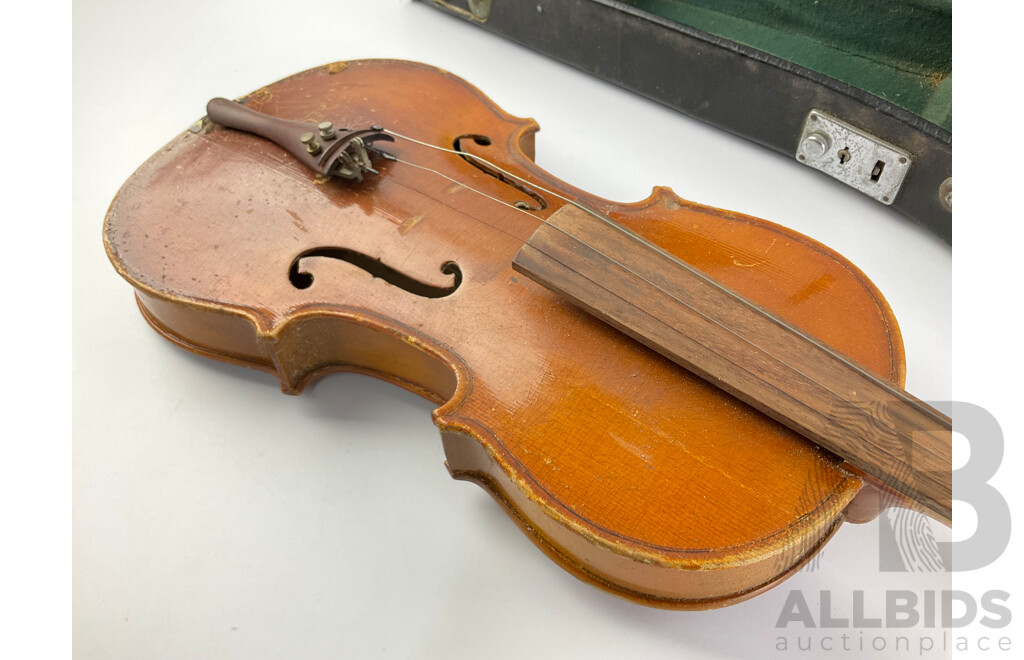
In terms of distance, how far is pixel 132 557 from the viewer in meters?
1.71

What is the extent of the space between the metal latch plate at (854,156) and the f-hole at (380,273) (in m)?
1.14

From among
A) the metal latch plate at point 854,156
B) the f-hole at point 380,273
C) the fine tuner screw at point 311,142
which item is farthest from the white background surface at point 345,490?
the fine tuner screw at point 311,142

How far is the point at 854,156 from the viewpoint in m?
2.09

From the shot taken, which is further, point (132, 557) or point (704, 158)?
point (704, 158)

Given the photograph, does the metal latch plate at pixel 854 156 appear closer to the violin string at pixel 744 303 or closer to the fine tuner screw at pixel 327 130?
the violin string at pixel 744 303

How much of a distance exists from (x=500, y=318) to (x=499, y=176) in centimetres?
46

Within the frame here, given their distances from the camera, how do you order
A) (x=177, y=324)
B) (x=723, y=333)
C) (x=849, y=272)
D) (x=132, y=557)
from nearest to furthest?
(x=723, y=333) < (x=849, y=272) < (x=132, y=557) < (x=177, y=324)

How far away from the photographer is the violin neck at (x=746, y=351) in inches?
50.4

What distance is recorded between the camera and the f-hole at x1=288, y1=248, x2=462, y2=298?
1.66m

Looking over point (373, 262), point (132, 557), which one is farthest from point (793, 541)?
point (132, 557)

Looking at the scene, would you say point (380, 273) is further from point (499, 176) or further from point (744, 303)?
point (744, 303)

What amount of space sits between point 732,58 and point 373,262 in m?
1.17

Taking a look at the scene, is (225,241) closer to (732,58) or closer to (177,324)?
(177,324)

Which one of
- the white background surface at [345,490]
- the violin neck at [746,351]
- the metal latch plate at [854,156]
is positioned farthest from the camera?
the metal latch plate at [854,156]
